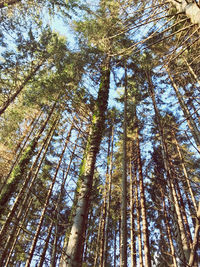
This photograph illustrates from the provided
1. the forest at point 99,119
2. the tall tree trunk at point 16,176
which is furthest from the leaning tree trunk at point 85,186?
the tall tree trunk at point 16,176

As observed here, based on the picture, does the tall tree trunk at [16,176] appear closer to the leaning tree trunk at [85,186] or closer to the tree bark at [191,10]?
the leaning tree trunk at [85,186]

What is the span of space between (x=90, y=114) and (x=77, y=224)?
10.2 feet

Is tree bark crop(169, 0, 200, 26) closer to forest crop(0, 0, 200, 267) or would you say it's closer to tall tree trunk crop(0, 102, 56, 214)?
forest crop(0, 0, 200, 267)

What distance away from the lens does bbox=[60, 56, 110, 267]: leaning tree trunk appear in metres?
2.71

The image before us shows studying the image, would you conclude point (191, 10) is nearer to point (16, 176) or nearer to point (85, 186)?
point (85, 186)

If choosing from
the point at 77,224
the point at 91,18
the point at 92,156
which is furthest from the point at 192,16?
the point at 91,18

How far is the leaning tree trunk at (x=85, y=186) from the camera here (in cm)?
271

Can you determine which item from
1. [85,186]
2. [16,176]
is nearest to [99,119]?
[85,186]

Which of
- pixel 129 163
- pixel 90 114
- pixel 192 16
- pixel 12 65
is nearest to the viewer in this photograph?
pixel 192 16

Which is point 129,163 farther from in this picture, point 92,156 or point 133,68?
point 92,156

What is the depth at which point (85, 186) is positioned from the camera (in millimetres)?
3557

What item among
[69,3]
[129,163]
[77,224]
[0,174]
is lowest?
[77,224]

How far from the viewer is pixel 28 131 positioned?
12.7m


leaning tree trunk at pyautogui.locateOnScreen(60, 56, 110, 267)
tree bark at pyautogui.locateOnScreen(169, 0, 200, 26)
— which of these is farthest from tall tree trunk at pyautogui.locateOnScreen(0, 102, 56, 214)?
tree bark at pyautogui.locateOnScreen(169, 0, 200, 26)
